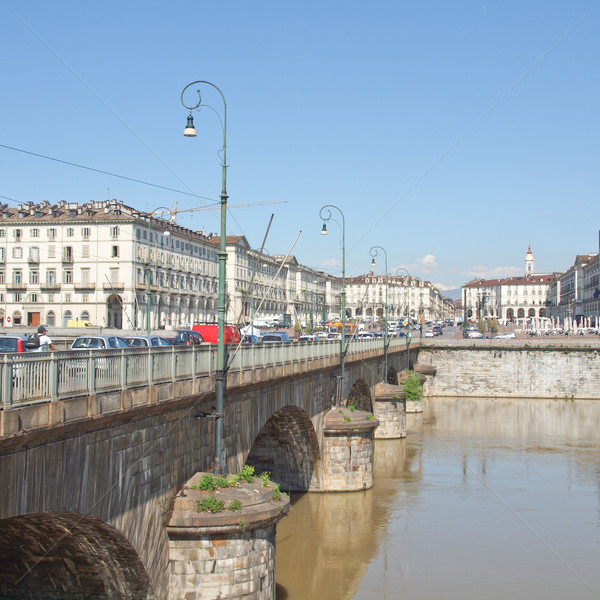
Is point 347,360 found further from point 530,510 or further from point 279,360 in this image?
point 279,360

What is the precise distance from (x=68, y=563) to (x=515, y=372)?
7065cm

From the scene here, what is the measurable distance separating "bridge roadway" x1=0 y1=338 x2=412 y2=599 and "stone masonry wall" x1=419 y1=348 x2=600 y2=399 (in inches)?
2479

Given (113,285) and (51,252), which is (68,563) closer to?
(113,285)

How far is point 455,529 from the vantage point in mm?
28719

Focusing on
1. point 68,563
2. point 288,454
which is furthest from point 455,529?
point 68,563

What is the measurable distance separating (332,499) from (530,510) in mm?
7977

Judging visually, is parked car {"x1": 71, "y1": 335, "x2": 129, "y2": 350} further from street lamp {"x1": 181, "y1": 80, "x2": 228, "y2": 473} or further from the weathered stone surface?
the weathered stone surface

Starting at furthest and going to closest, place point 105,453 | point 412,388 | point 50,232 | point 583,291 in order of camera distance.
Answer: point 583,291, point 50,232, point 412,388, point 105,453

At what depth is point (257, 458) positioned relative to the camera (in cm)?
3397

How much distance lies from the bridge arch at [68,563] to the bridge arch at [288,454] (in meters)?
16.2

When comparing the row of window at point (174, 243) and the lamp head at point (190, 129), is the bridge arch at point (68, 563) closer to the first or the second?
the lamp head at point (190, 129)

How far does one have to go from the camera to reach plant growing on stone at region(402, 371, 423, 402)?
2671 inches

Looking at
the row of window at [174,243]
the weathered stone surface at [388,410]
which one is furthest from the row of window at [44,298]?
the weathered stone surface at [388,410]

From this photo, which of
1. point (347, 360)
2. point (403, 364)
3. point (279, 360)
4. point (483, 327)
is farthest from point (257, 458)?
point (483, 327)
